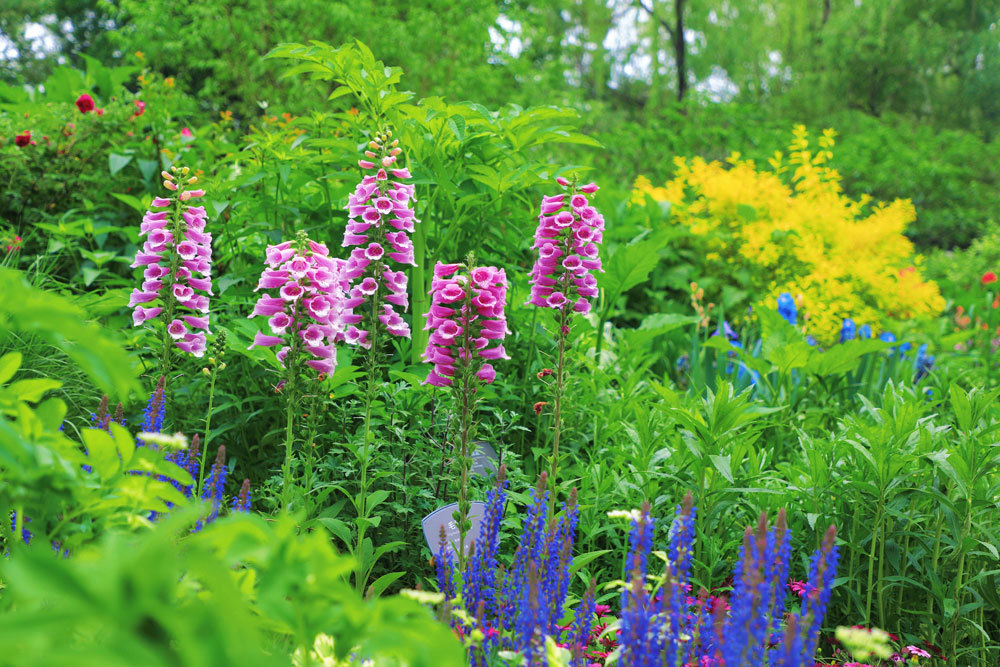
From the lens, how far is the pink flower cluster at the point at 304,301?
2.14 meters

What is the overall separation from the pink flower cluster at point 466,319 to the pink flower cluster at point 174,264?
0.90m

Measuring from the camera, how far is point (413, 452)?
8.92ft

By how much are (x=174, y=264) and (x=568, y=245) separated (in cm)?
123

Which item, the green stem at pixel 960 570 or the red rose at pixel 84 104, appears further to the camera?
the red rose at pixel 84 104

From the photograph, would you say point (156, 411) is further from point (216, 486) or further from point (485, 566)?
point (485, 566)

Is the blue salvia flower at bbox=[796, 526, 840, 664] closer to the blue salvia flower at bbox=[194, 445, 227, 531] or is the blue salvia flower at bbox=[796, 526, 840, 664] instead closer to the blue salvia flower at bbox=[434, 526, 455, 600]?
the blue salvia flower at bbox=[434, 526, 455, 600]

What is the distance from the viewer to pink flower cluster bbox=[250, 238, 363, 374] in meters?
2.14

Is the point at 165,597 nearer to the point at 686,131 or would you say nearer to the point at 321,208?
the point at 321,208

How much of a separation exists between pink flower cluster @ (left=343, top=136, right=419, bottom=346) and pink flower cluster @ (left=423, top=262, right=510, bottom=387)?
242 millimetres

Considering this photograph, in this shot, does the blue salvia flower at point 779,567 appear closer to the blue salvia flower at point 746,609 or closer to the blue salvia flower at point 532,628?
the blue salvia flower at point 746,609

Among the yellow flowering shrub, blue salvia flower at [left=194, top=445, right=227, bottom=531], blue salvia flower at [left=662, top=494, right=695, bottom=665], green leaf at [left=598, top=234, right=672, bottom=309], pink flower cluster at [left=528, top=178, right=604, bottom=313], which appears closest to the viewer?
blue salvia flower at [left=662, top=494, right=695, bottom=665]

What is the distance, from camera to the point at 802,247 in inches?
245

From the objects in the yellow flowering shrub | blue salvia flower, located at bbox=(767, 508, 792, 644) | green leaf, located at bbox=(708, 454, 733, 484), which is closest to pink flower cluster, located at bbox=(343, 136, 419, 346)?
green leaf, located at bbox=(708, 454, 733, 484)

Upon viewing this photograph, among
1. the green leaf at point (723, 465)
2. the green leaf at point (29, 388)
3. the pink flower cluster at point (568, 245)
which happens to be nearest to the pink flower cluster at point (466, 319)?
the pink flower cluster at point (568, 245)
